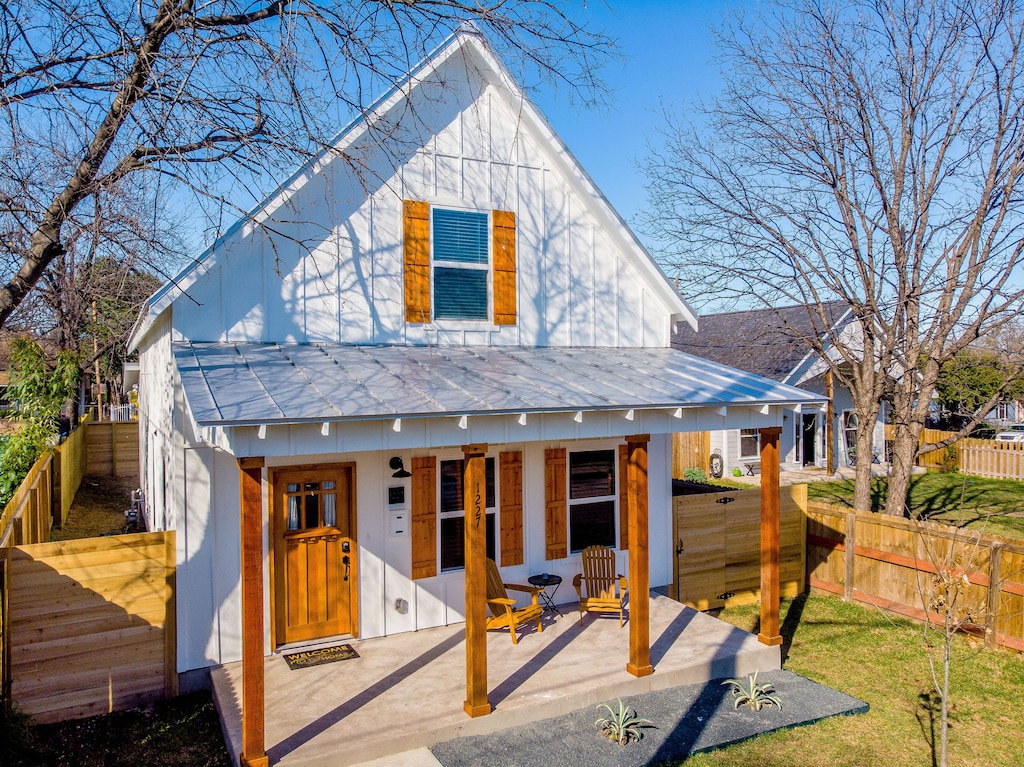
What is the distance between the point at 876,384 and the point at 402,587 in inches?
378

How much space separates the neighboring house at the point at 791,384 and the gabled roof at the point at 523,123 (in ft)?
40.3

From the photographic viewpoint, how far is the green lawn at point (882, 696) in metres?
6.48

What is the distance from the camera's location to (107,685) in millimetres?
7199

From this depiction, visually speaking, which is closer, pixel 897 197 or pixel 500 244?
pixel 500 244

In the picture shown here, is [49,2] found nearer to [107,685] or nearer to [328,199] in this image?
[328,199]

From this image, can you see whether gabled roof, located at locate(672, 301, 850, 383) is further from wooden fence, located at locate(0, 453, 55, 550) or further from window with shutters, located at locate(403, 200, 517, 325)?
wooden fence, located at locate(0, 453, 55, 550)

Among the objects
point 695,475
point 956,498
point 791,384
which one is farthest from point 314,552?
point 791,384

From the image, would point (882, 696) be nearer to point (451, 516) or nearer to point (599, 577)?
point (599, 577)

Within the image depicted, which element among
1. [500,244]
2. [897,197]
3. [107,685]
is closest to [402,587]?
[107,685]

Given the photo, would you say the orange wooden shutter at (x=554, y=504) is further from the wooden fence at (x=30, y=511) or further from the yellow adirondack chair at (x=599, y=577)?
the wooden fence at (x=30, y=511)

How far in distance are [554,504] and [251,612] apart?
16.2 feet

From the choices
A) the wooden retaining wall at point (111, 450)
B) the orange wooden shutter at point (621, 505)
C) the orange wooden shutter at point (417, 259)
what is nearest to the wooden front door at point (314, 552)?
the orange wooden shutter at point (417, 259)

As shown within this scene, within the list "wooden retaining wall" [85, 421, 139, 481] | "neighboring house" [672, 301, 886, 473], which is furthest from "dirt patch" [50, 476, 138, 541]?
"neighboring house" [672, 301, 886, 473]

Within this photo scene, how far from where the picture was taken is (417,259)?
923cm
